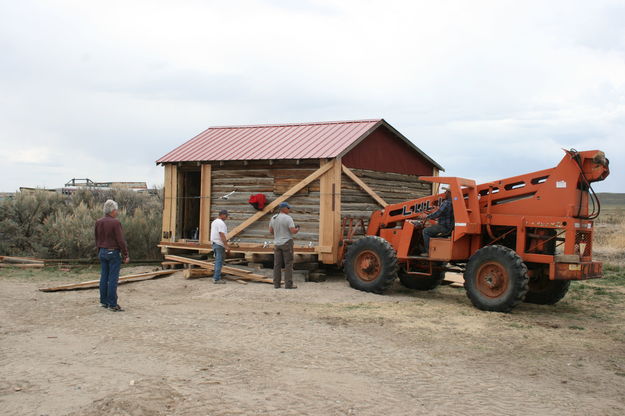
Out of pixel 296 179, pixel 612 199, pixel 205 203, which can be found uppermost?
pixel 612 199

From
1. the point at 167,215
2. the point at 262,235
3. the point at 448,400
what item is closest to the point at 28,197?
the point at 167,215

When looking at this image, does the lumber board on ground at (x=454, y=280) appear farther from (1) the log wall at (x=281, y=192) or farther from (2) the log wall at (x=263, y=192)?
(2) the log wall at (x=263, y=192)

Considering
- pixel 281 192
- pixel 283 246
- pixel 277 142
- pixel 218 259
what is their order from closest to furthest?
pixel 283 246 < pixel 218 259 < pixel 281 192 < pixel 277 142

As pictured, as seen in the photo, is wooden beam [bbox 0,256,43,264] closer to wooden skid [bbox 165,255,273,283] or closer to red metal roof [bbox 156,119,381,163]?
red metal roof [bbox 156,119,381,163]

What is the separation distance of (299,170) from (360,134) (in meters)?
1.70

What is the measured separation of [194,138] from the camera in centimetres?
1714

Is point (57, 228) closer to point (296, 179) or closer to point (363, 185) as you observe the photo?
point (296, 179)

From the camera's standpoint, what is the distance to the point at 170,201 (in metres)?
16.1

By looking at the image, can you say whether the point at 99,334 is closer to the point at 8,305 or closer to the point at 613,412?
the point at 8,305

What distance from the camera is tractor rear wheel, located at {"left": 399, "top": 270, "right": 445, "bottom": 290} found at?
42.2 feet

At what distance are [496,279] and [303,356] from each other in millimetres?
4597

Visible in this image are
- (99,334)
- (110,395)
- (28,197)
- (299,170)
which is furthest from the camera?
(28,197)

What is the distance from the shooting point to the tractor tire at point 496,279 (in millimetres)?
9789

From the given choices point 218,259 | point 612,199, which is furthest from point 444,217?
point 612,199
